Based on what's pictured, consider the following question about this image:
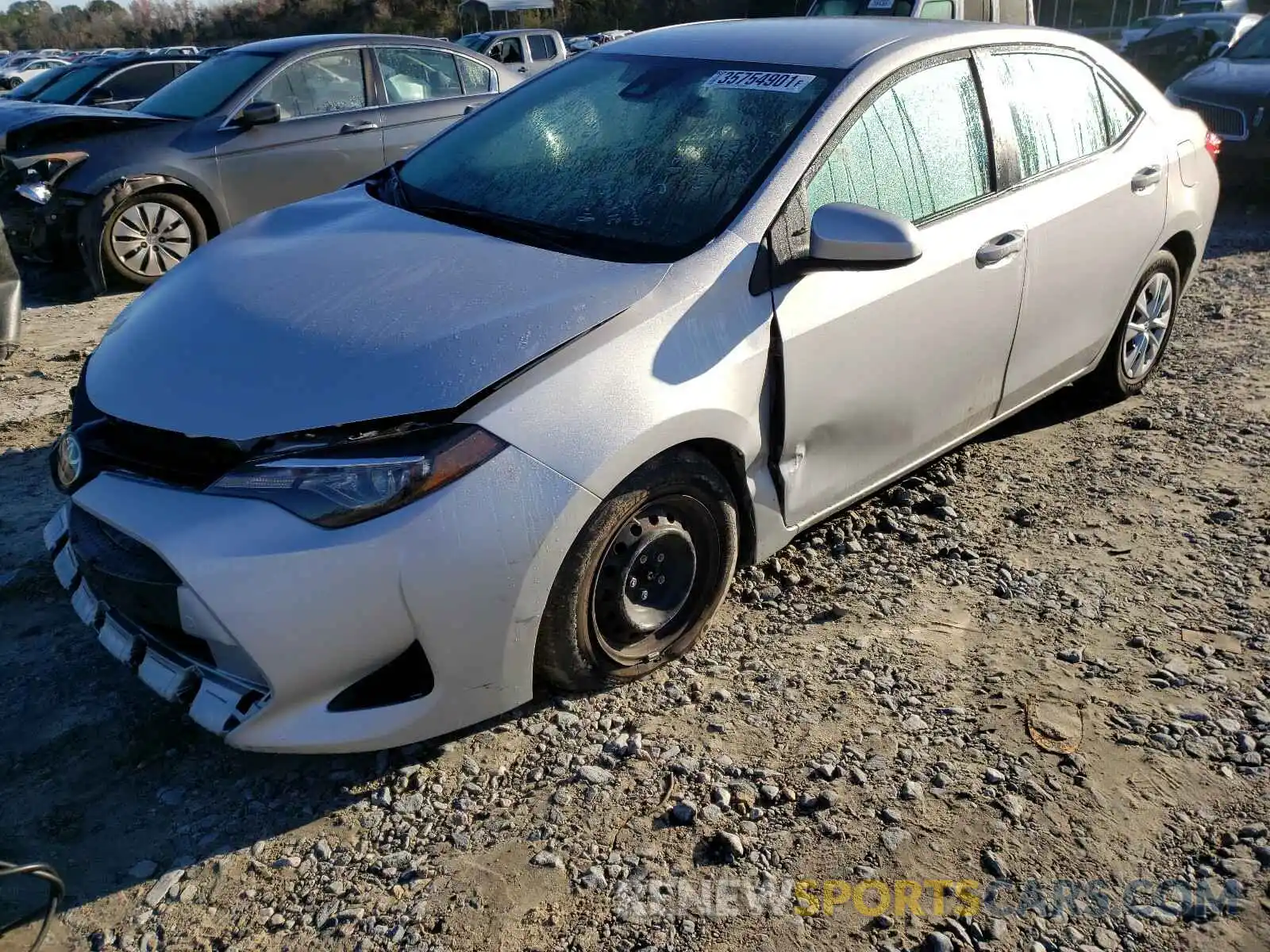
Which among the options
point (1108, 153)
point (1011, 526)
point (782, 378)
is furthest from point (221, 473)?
point (1108, 153)

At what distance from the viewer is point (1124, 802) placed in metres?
2.55

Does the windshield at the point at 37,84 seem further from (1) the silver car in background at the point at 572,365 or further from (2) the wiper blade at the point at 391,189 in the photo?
(1) the silver car in background at the point at 572,365

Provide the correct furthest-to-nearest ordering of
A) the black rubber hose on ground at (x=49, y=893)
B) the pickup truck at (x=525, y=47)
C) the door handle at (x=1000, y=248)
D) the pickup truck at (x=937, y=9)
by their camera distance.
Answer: the pickup truck at (x=525, y=47) < the pickup truck at (x=937, y=9) < the door handle at (x=1000, y=248) < the black rubber hose on ground at (x=49, y=893)

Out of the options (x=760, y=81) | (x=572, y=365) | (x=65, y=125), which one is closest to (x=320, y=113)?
(x=65, y=125)

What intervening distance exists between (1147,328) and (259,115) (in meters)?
5.64

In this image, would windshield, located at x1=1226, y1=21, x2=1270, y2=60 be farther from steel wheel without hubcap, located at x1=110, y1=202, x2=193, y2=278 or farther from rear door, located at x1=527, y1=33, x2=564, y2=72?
rear door, located at x1=527, y1=33, x2=564, y2=72

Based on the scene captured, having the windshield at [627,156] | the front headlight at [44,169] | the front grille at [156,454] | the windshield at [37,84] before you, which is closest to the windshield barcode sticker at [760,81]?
the windshield at [627,156]

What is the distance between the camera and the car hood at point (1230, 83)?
9.08 metres

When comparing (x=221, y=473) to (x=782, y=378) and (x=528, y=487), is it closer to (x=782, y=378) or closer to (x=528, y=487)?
(x=528, y=487)

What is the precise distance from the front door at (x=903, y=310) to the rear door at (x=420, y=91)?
16.3ft

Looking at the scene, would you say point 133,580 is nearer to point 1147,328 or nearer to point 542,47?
point 1147,328

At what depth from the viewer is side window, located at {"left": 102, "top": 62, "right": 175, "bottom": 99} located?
991 centimetres

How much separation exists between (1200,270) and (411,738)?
7055 mm

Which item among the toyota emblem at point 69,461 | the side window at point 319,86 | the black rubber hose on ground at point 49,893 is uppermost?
the side window at point 319,86
